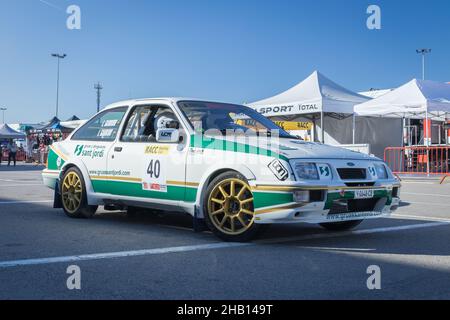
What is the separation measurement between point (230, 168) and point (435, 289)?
233 cm

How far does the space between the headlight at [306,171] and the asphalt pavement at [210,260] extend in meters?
0.67

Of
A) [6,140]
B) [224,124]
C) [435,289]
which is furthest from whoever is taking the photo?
[6,140]

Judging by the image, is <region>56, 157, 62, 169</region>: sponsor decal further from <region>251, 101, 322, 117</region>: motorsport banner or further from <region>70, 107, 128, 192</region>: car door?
<region>251, 101, 322, 117</region>: motorsport banner

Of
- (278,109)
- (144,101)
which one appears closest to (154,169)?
(144,101)

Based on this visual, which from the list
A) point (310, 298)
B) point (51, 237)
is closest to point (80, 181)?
point (51, 237)

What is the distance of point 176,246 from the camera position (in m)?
5.43

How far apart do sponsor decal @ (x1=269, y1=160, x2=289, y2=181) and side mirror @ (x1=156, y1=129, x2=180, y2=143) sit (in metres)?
1.26

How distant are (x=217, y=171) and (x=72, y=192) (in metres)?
2.61

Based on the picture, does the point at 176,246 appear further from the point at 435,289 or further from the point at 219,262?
the point at 435,289

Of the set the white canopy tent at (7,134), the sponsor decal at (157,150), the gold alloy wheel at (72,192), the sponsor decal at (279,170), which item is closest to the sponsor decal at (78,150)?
the gold alloy wheel at (72,192)

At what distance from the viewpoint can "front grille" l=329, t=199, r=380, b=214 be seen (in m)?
5.51

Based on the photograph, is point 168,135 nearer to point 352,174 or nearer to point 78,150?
point 78,150

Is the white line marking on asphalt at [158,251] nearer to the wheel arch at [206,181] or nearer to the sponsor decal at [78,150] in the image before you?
the wheel arch at [206,181]

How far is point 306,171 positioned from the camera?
5371 millimetres
